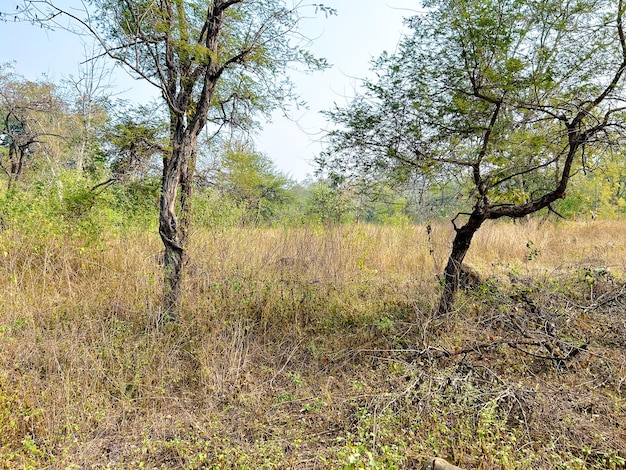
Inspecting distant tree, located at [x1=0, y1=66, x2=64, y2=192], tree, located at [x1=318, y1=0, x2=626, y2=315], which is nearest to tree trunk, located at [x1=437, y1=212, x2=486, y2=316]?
tree, located at [x1=318, y1=0, x2=626, y2=315]

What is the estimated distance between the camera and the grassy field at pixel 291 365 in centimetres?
174

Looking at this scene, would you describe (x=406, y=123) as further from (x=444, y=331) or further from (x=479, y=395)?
(x=479, y=395)

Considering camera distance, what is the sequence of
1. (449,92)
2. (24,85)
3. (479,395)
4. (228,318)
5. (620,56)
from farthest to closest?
(24,85)
(228,318)
(449,92)
(620,56)
(479,395)

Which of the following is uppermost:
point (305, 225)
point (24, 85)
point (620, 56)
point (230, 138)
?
point (24, 85)

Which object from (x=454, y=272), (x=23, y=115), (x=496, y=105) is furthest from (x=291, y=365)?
(x=23, y=115)

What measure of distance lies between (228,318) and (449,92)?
9.27ft

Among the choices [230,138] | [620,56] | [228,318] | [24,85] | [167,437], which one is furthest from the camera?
[24,85]

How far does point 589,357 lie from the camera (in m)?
2.46

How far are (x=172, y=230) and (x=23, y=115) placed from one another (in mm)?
8141

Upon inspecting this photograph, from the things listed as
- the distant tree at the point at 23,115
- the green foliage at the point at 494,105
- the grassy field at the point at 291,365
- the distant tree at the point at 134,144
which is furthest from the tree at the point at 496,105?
the distant tree at the point at 23,115

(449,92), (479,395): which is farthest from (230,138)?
(479,395)

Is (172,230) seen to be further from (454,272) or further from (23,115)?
(23,115)

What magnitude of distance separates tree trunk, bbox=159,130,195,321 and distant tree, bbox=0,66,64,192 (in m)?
6.21

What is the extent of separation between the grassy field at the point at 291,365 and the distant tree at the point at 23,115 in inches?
212
